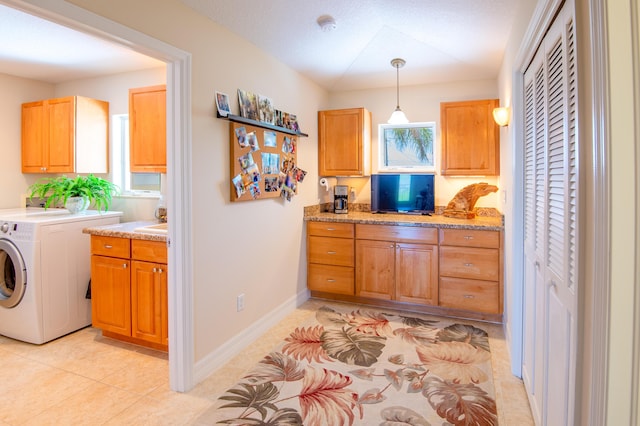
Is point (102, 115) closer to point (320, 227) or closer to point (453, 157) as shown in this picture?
point (320, 227)

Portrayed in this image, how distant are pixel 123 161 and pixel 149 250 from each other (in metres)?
1.63

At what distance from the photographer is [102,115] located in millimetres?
3730

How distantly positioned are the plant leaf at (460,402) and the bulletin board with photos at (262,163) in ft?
6.03

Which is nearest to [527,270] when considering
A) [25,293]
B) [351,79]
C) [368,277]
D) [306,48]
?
[368,277]

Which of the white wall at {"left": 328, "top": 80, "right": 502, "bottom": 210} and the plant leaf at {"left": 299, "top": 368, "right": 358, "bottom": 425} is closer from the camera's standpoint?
the plant leaf at {"left": 299, "top": 368, "right": 358, "bottom": 425}

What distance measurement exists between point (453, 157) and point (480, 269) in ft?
3.75

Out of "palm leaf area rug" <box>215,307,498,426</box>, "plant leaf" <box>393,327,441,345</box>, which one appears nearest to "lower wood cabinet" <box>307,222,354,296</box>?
"palm leaf area rug" <box>215,307,498,426</box>

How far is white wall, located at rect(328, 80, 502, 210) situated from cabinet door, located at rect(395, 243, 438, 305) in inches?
32.4

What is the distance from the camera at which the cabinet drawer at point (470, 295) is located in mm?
3225

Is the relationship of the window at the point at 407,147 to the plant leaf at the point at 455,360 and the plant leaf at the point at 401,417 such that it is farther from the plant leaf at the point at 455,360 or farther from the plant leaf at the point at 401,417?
the plant leaf at the point at 401,417

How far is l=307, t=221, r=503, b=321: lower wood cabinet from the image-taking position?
10.7 ft

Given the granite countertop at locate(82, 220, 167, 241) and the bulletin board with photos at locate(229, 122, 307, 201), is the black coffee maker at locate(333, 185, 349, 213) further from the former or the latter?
the granite countertop at locate(82, 220, 167, 241)

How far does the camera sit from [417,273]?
3.50 m

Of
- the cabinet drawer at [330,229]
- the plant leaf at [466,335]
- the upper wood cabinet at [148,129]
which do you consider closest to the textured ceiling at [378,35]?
the upper wood cabinet at [148,129]
